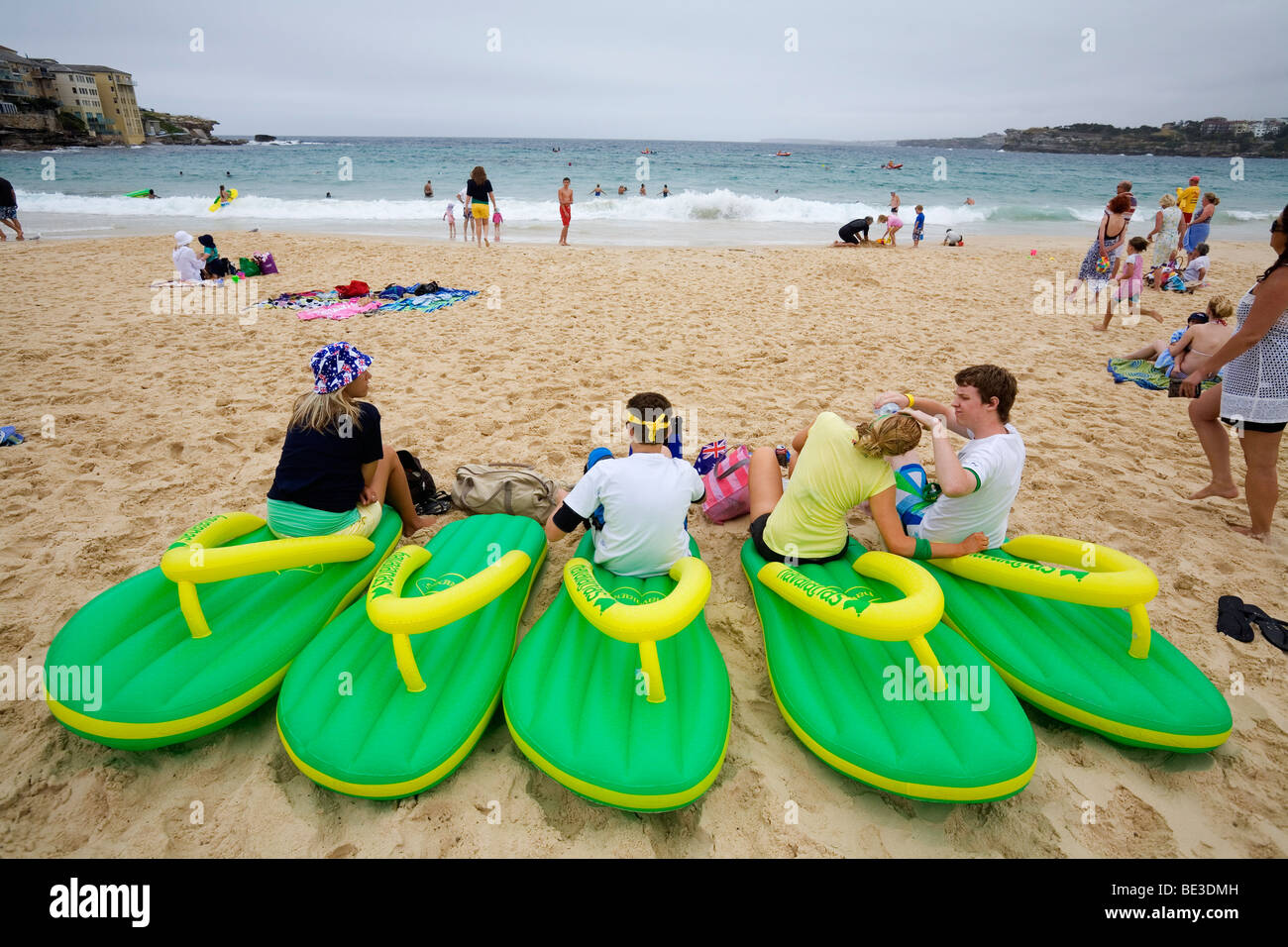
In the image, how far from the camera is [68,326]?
23.9 ft

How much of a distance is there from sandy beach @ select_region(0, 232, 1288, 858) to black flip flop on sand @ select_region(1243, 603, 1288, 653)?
0.30 feet

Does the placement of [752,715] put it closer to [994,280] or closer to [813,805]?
[813,805]

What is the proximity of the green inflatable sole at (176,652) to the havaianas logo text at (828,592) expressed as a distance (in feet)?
7.36

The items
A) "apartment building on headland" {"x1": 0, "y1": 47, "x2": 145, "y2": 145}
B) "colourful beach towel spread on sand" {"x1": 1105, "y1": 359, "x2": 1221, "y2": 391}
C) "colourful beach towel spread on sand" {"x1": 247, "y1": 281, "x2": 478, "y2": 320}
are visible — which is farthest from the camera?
"apartment building on headland" {"x1": 0, "y1": 47, "x2": 145, "y2": 145}

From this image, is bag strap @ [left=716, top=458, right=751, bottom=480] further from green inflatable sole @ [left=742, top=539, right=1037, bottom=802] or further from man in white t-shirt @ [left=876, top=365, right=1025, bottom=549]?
green inflatable sole @ [left=742, top=539, right=1037, bottom=802]

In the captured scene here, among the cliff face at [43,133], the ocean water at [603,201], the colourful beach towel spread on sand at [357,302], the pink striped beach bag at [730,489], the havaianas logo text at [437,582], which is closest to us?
the havaianas logo text at [437,582]

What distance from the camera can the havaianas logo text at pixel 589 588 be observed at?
2418 mm

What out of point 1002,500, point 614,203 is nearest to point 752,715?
point 1002,500

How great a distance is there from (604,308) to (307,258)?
711cm

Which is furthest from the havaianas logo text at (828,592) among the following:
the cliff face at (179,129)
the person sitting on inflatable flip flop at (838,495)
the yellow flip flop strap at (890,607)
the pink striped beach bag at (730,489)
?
the cliff face at (179,129)

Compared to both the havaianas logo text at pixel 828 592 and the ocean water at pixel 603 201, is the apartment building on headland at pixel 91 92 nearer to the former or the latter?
the ocean water at pixel 603 201

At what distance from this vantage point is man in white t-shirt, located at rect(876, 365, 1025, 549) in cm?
293

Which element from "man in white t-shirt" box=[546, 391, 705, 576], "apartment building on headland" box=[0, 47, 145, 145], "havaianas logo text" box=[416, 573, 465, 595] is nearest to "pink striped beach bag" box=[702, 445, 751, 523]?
"man in white t-shirt" box=[546, 391, 705, 576]

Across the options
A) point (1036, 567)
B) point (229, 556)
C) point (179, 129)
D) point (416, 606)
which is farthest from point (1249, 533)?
point (179, 129)
